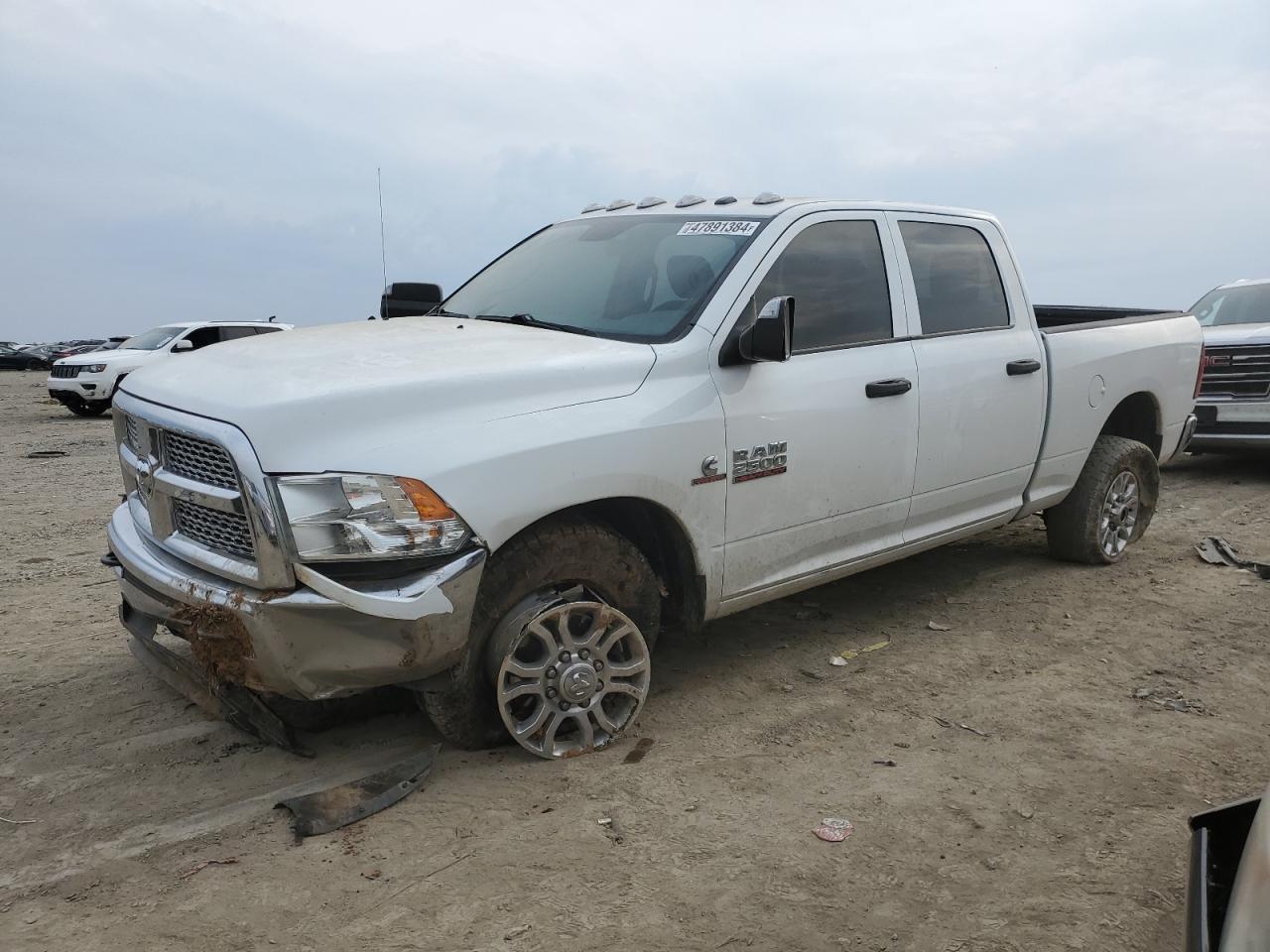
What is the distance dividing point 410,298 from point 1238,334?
757cm

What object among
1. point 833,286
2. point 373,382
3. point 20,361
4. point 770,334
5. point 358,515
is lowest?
point 20,361

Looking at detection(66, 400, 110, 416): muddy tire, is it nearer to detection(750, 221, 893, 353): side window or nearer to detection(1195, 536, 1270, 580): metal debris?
detection(750, 221, 893, 353): side window

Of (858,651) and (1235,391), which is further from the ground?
(1235,391)

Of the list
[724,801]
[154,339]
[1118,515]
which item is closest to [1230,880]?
[724,801]

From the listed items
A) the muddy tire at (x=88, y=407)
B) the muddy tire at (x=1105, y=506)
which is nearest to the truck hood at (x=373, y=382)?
→ the muddy tire at (x=1105, y=506)

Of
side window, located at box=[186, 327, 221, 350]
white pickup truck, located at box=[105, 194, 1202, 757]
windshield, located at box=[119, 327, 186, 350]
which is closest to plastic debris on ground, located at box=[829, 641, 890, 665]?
white pickup truck, located at box=[105, 194, 1202, 757]

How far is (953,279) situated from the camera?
16.6 feet

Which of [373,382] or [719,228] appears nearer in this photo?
[373,382]

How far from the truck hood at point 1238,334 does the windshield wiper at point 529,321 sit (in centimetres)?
698

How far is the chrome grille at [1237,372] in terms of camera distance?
29.3 ft

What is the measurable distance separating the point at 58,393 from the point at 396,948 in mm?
17477

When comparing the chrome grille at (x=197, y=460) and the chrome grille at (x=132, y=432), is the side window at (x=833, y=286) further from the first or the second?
the chrome grille at (x=132, y=432)

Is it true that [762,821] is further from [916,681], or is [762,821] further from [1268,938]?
[1268,938]

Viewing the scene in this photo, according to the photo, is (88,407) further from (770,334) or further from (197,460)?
(770,334)
